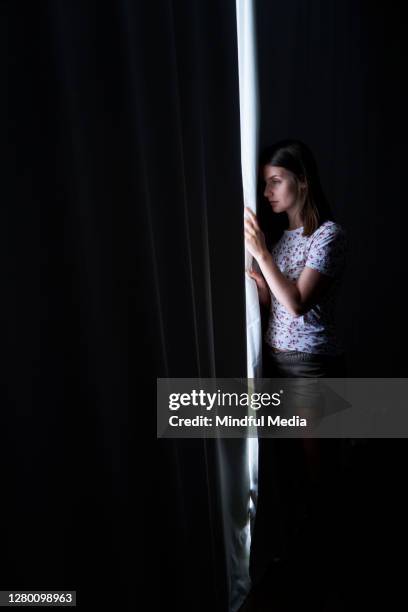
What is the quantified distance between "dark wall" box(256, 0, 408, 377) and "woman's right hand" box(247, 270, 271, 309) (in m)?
0.45

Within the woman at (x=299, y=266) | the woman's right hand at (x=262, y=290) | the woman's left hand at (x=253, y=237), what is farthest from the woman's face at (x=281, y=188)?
the woman's right hand at (x=262, y=290)

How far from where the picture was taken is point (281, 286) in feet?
4.17

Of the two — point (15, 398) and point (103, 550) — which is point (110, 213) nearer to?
point (15, 398)

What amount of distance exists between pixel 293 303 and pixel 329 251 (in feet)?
0.60

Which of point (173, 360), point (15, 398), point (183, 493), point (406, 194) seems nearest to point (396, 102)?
point (406, 194)

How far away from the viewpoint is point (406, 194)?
8.93 feet

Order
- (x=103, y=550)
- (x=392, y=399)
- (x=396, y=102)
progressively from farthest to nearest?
(x=392, y=399) → (x=396, y=102) → (x=103, y=550)

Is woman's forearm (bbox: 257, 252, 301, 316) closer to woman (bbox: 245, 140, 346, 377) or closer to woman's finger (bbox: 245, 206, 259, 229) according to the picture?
woman (bbox: 245, 140, 346, 377)

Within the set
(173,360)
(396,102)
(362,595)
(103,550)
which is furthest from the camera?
(396,102)

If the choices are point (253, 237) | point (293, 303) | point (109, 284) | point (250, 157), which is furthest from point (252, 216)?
point (109, 284)

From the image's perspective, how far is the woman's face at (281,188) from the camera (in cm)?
136

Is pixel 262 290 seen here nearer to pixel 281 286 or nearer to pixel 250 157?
pixel 281 286

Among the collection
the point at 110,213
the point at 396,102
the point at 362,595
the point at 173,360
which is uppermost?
the point at 396,102

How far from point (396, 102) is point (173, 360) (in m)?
2.27
